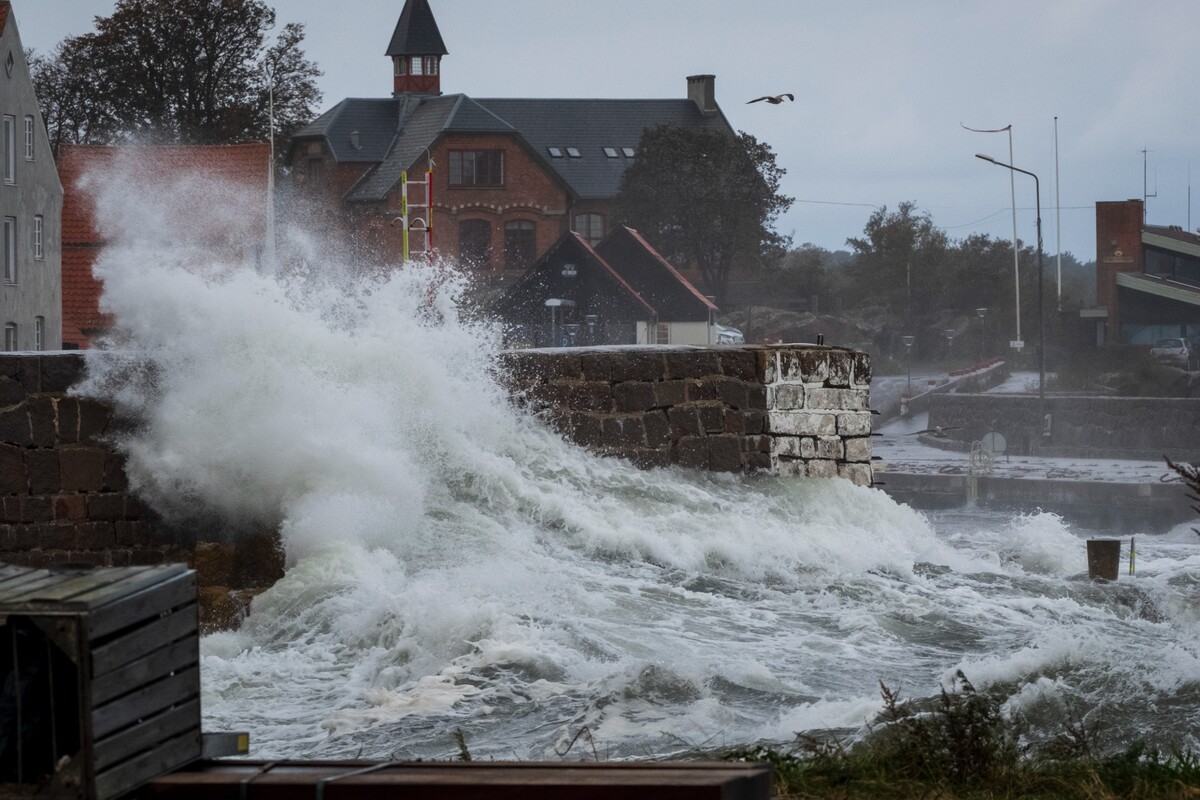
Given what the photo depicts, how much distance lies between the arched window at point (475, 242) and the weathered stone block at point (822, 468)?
48610 mm

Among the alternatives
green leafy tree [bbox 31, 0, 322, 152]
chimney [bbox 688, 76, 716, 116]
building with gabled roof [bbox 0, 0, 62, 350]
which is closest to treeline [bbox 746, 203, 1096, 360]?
chimney [bbox 688, 76, 716, 116]

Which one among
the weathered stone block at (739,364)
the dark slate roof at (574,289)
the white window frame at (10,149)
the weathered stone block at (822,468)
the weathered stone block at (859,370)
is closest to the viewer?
the weathered stone block at (739,364)

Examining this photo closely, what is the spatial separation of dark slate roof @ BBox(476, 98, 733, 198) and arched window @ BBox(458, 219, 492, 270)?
18.4ft

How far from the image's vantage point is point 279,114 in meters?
48.8

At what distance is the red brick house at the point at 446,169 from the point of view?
60.1 metres

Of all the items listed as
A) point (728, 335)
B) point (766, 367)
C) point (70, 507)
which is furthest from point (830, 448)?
Result: point (728, 335)

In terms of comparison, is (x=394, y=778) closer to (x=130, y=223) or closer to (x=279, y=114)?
(x=130, y=223)

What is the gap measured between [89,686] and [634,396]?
8268 mm

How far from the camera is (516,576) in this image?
8922mm

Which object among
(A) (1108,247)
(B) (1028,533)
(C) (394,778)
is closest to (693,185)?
(A) (1108,247)

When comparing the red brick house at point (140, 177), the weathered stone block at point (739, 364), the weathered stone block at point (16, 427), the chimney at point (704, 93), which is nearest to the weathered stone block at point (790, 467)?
the weathered stone block at point (739, 364)

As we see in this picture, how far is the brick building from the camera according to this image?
190 ft

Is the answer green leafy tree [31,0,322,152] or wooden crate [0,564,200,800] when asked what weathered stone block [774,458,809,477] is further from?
green leafy tree [31,0,322,152]

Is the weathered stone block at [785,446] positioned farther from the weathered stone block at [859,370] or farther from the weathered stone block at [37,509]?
the weathered stone block at [37,509]
